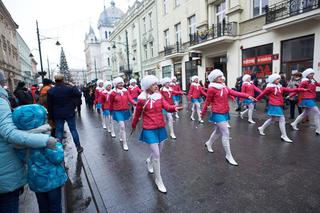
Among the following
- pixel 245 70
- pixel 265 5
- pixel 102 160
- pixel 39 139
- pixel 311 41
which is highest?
pixel 265 5

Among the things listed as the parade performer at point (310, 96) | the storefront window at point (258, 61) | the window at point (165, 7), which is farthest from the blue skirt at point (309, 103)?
the window at point (165, 7)

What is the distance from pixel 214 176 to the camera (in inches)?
159

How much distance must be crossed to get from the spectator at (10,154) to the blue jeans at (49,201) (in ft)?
0.79

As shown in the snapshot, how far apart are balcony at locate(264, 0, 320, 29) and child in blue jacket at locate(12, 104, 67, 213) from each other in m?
12.5

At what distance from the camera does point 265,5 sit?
13398 millimetres

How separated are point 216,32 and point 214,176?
48.7 ft

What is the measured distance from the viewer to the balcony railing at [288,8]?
10.7m

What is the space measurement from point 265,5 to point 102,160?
535 inches

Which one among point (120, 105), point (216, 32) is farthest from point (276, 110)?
point (216, 32)

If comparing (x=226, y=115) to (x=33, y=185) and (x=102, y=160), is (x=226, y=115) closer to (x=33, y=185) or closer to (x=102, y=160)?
(x=102, y=160)

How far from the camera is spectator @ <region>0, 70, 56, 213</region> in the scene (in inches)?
77.3

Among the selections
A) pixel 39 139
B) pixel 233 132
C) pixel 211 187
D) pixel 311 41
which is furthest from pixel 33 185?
pixel 311 41

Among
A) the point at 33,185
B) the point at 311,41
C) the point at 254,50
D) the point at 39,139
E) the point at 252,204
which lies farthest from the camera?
the point at 254,50

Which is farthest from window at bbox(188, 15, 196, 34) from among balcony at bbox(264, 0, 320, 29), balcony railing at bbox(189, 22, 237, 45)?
balcony at bbox(264, 0, 320, 29)
